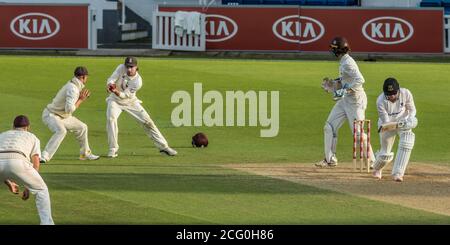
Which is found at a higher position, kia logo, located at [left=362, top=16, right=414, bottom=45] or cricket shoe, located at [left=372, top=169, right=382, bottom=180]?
kia logo, located at [left=362, top=16, right=414, bottom=45]

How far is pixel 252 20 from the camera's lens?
45.0 metres

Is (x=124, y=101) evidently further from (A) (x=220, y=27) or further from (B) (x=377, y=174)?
(A) (x=220, y=27)

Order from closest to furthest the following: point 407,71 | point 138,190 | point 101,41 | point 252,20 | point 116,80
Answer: point 138,190 → point 116,80 → point 407,71 → point 252,20 → point 101,41

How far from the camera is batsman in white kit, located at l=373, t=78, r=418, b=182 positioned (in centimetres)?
2005

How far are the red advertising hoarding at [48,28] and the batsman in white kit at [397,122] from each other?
27.1 metres

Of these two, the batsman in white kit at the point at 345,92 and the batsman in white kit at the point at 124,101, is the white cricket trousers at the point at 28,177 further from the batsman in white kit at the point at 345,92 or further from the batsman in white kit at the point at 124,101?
the batsman in white kit at the point at 124,101

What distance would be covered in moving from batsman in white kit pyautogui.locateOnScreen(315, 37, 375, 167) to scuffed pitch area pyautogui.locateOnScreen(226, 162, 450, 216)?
695mm

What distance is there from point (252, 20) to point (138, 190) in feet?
86.0

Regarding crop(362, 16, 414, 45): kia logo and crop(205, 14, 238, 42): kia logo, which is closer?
crop(362, 16, 414, 45): kia logo

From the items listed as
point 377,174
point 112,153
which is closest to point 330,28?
point 112,153

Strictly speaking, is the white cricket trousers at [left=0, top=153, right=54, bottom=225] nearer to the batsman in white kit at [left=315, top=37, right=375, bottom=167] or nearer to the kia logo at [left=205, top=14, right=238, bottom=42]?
the batsman in white kit at [left=315, top=37, right=375, bottom=167]

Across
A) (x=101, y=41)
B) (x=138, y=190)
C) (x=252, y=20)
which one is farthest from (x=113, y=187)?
(x=101, y=41)

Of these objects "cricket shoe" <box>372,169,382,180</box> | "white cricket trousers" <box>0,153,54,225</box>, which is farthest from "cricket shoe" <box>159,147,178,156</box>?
"white cricket trousers" <box>0,153,54,225</box>
